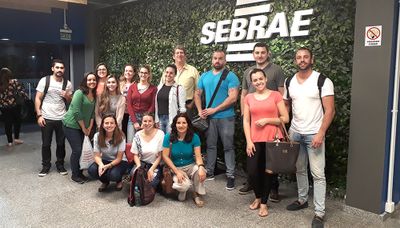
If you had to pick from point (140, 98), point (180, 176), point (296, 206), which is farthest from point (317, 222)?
point (140, 98)

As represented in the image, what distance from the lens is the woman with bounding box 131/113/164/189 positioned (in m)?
3.56

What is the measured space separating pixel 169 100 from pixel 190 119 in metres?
0.32

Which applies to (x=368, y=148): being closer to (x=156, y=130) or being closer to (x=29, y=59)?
(x=156, y=130)

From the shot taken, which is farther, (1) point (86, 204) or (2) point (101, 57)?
(2) point (101, 57)

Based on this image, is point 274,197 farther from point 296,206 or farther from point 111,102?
point 111,102

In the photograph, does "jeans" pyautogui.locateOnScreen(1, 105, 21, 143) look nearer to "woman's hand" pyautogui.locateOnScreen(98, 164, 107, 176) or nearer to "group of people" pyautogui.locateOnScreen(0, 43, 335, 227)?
"group of people" pyautogui.locateOnScreen(0, 43, 335, 227)

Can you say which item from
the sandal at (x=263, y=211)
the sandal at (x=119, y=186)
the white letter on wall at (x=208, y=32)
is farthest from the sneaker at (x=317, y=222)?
the white letter on wall at (x=208, y=32)

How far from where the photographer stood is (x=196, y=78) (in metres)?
4.34

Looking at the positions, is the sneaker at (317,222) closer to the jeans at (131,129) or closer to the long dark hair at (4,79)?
the jeans at (131,129)

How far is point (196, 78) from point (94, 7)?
409 centimetres

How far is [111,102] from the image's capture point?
4.13 meters

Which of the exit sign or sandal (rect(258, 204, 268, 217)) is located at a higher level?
the exit sign

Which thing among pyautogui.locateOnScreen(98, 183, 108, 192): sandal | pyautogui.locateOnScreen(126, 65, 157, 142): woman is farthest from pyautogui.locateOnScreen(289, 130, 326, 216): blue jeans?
pyautogui.locateOnScreen(98, 183, 108, 192): sandal

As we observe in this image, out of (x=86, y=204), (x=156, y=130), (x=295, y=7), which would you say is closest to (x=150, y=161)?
(x=156, y=130)
